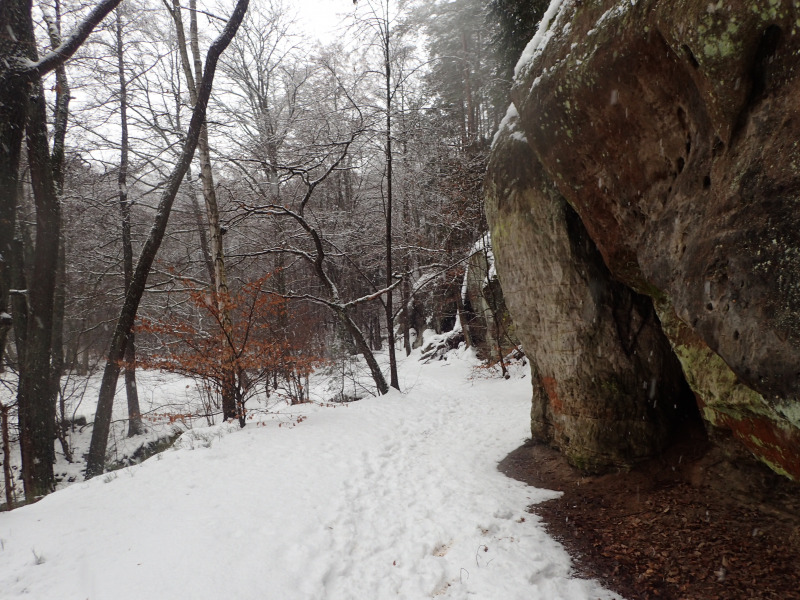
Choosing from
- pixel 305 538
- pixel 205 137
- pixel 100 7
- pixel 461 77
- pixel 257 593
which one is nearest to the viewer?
pixel 257 593

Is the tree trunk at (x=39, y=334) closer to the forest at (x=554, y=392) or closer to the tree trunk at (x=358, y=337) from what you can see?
the forest at (x=554, y=392)

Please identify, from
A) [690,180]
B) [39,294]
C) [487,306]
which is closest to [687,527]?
[690,180]

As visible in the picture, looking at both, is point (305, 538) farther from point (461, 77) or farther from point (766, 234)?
point (461, 77)

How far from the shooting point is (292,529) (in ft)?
11.9

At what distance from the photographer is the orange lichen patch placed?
5.19m

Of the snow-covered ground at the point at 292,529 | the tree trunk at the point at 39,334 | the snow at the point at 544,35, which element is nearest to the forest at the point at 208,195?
the tree trunk at the point at 39,334

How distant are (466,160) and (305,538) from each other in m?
11.6

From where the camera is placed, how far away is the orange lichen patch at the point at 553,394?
519cm

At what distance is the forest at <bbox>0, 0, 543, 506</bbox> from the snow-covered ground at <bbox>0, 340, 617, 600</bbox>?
1883mm

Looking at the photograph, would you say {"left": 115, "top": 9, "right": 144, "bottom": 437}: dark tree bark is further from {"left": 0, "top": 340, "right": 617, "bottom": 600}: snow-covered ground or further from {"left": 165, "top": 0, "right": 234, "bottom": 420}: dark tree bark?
{"left": 0, "top": 340, "right": 617, "bottom": 600}: snow-covered ground

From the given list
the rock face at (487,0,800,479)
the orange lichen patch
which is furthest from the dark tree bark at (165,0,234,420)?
the rock face at (487,0,800,479)

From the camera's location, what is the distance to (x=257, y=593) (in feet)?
9.08

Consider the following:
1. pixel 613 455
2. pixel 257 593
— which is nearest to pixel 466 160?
pixel 613 455

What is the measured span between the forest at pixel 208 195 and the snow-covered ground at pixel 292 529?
74.1 inches
